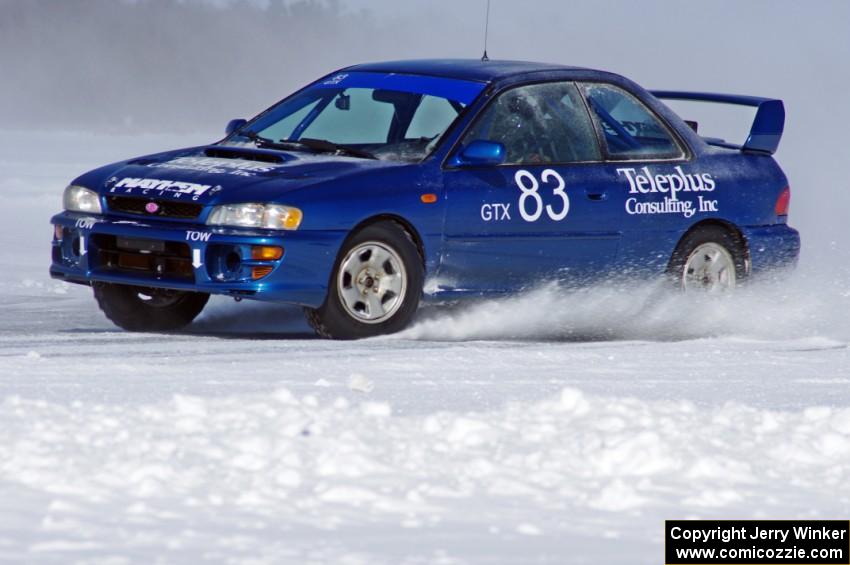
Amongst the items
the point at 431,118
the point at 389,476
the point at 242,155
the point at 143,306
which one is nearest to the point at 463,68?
the point at 431,118

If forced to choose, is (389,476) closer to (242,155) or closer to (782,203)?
(242,155)

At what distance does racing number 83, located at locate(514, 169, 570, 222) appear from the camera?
29.8 ft

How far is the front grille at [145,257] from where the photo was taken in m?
8.44

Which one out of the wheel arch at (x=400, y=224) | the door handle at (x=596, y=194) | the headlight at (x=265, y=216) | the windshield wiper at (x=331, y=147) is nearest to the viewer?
the headlight at (x=265, y=216)

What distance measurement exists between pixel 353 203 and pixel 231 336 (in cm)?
110

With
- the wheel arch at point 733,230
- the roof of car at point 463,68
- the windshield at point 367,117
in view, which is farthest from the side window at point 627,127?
the windshield at point 367,117

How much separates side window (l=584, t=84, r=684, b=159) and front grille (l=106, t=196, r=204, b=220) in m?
2.38

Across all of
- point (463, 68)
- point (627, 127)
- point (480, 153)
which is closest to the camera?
point (480, 153)

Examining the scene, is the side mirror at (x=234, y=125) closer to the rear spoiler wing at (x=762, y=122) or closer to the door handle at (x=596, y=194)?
the door handle at (x=596, y=194)

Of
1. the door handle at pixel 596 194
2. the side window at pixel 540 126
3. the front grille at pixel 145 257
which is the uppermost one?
the side window at pixel 540 126

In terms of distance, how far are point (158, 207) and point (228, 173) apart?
370 mm

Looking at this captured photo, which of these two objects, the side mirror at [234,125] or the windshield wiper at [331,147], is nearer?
the windshield wiper at [331,147]

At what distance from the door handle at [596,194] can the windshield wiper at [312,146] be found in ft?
3.81

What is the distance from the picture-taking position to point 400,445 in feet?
18.5
